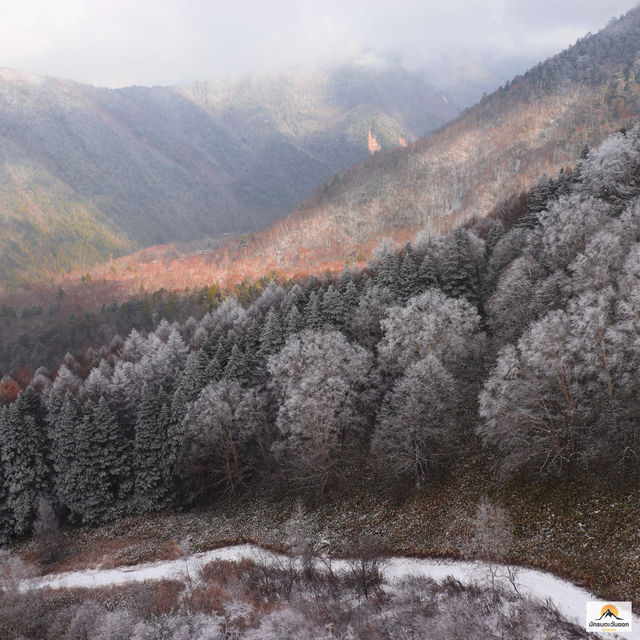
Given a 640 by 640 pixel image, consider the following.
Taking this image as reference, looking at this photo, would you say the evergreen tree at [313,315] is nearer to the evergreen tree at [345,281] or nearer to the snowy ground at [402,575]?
the evergreen tree at [345,281]

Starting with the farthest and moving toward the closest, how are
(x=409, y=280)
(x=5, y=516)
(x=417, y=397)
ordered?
1. (x=409, y=280)
2. (x=5, y=516)
3. (x=417, y=397)

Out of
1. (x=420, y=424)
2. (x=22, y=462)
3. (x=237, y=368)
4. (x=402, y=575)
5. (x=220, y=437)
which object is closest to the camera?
(x=402, y=575)

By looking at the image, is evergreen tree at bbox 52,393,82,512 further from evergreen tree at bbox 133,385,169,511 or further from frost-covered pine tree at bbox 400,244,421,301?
frost-covered pine tree at bbox 400,244,421,301

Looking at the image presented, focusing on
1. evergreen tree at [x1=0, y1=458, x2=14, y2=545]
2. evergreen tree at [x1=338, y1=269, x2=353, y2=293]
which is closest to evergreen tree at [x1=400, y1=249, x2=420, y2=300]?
evergreen tree at [x1=338, y1=269, x2=353, y2=293]

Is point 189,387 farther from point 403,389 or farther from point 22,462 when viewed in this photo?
point 403,389

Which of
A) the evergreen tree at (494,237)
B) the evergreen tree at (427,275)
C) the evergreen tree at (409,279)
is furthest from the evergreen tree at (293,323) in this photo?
the evergreen tree at (494,237)

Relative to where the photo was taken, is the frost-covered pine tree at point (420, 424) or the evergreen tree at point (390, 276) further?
the evergreen tree at point (390, 276)

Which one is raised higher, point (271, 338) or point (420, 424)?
point (271, 338)

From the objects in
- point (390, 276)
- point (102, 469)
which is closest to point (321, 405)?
point (390, 276)
